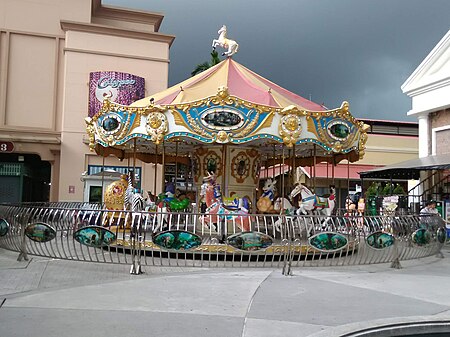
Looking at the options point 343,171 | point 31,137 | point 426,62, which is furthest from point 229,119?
point 343,171

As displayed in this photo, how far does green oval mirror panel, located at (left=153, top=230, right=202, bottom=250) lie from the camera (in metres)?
9.16

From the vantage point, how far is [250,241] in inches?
368

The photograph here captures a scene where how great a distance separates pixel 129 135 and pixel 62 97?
16480mm

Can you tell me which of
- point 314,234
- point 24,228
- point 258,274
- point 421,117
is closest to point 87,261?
point 24,228

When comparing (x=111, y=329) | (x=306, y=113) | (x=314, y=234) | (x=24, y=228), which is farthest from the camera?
(x=306, y=113)

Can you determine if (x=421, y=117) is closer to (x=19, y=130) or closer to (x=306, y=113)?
(x=306, y=113)

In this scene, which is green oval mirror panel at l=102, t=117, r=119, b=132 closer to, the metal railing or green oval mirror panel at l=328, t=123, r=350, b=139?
the metal railing

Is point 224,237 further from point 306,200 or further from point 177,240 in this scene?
point 306,200

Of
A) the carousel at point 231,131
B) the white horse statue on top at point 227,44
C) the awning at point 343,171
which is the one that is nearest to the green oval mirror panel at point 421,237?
the carousel at point 231,131

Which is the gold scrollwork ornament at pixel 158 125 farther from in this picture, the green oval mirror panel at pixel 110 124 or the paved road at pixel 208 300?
the paved road at pixel 208 300

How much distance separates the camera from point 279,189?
1705 cm

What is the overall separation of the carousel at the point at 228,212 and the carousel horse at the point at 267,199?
0.03 m

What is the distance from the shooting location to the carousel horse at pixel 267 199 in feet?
43.3

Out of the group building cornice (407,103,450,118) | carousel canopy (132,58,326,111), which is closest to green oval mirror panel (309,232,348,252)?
carousel canopy (132,58,326,111)
